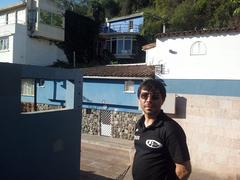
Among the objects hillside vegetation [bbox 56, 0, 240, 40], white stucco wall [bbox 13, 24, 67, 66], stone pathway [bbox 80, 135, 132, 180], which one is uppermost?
hillside vegetation [bbox 56, 0, 240, 40]

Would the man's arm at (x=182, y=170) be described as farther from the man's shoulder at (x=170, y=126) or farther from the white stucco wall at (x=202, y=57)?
the white stucco wall at (x=202, y=57)

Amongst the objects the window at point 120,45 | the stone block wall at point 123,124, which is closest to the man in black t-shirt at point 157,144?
the stone block wall at point 123,124

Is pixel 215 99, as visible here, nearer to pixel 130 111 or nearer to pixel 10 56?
pixel 130 111

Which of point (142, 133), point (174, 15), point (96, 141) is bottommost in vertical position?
point (96, 141)

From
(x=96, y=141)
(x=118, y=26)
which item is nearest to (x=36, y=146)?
(x=96, y=141)

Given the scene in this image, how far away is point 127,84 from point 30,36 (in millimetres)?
12521

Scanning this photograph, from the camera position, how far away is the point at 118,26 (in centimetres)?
3959

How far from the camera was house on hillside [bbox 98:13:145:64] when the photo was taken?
35625 mm

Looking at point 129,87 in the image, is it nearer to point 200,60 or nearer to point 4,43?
point 200,60

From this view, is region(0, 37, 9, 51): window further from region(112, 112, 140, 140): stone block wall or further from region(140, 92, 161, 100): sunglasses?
region(140, 92, 161, 100): sunglasses

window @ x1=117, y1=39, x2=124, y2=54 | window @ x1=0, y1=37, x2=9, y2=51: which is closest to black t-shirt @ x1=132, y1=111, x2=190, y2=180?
window @ x1=0, y1=37, x2=9, y2=51

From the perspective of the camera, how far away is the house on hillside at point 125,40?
3562 centimetres

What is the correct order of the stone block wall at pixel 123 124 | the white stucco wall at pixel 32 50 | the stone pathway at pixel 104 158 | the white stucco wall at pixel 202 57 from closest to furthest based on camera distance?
the stone pathway at pixel 104 158 < the white stucco wall at pixel 202 57 < the stone block wall at pixel 123 124 < the white stucco wall at pixel 32 50

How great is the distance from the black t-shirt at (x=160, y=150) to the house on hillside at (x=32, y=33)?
82.1 feet
